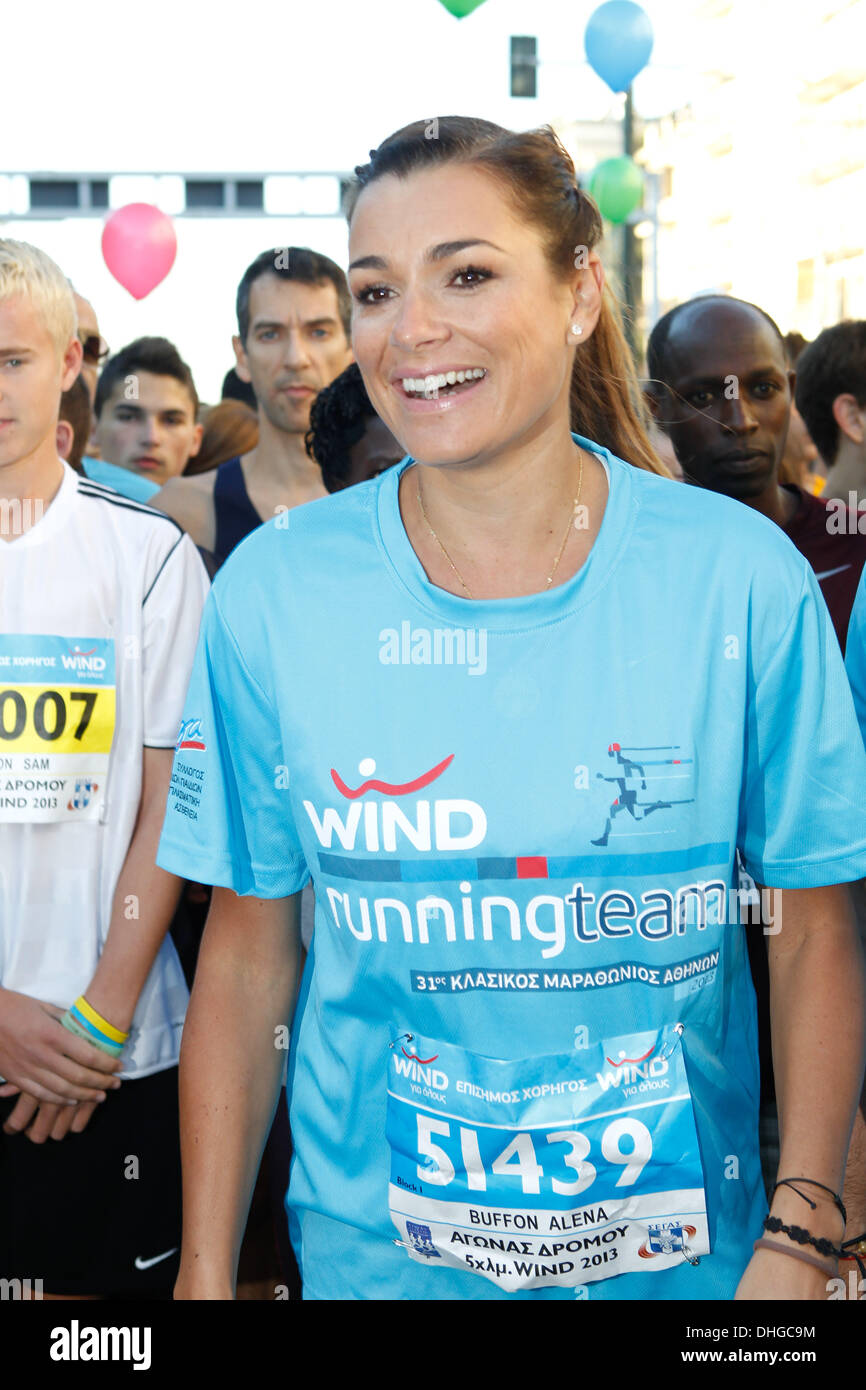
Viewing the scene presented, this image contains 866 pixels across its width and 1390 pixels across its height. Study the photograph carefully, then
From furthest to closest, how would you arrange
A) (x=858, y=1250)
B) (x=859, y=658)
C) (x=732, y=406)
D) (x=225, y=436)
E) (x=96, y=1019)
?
1. (x=225, y=436)
2. (x=732, y=406)
3. (x=96, y=1019)
4. (x=858, y=1250)
5. (x=859, y=658)

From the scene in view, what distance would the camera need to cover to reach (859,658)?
1.92 m

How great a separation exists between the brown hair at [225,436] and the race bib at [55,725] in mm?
3069

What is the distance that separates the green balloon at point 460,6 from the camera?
22.0 feet

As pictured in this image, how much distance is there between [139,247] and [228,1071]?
22.7ft

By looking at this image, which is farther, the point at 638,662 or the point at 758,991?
the point at 758,991

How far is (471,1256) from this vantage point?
1564mm

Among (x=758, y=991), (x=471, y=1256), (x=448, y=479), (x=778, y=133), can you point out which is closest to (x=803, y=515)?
(x=758, y=991)

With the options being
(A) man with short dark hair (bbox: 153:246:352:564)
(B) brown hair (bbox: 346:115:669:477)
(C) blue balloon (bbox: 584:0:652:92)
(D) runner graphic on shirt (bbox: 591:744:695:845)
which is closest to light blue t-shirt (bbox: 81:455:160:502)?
(A) man with short dark hair (bbox: 153:246:352:564)

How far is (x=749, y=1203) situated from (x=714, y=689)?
0.64m

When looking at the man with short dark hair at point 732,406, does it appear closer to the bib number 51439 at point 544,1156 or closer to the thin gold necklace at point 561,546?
the thin gold necklace at point 561,546

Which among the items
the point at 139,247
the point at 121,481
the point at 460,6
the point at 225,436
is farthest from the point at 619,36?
the point at 121,481

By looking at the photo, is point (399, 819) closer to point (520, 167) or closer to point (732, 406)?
point (520, 167)
